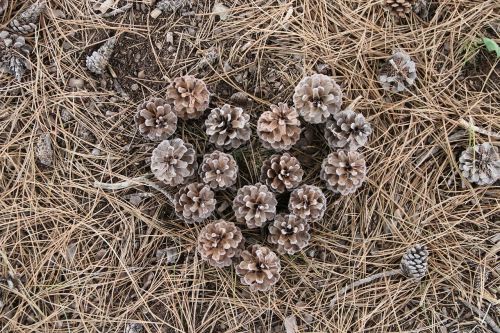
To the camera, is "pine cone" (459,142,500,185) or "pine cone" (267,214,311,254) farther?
"pine cone" (459,142,500,185)

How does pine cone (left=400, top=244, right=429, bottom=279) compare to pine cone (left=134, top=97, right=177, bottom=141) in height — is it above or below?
below

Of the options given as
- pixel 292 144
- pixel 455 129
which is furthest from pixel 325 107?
pixel 455 129

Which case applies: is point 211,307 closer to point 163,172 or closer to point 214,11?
point 163,172

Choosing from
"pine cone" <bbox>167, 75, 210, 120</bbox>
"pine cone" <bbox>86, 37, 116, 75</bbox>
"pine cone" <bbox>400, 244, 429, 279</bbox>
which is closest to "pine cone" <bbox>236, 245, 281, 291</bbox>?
"pine cone" <bbox>400, 244, 429, 279</bbox>

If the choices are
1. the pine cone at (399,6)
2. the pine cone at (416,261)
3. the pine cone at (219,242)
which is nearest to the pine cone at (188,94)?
the pine cone at (219,242)

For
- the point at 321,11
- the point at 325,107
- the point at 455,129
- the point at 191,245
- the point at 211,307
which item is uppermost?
the point at 321,11

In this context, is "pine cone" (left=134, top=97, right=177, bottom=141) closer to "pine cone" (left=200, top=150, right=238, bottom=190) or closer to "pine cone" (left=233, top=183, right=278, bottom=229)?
"pine cone" (left=200, top=150, right=238, bottom=190)
